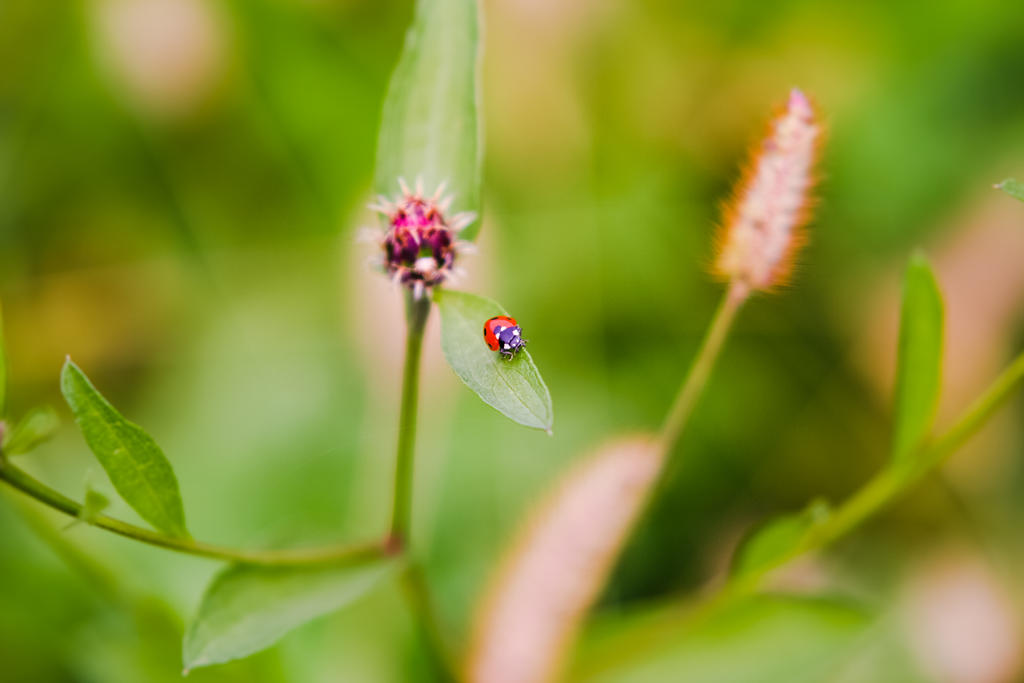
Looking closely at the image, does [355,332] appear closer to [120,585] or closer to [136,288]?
[136,288]

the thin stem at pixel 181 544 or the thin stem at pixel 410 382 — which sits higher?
the thin stem at pixel 410 382

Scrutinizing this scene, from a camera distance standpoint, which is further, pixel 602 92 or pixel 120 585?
pixel 602 92

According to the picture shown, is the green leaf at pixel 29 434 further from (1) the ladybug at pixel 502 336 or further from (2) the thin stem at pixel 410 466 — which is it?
(1) the ladybug at pixel 502 336

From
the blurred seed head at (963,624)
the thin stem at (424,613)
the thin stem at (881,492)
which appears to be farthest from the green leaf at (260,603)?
the blurred seed head at (963,624)

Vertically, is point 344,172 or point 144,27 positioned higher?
point 144,27

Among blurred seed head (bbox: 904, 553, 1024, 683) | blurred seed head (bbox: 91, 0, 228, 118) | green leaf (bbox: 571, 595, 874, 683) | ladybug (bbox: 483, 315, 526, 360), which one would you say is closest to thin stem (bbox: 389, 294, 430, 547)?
ladybug (bbox: 483, 315, 526, 360)

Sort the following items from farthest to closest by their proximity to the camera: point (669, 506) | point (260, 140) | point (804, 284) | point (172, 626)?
point (260, 140) → point (804, 284) → point (669, 506) → point (172, 626)

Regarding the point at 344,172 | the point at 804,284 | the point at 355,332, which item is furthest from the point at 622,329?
the point at 344,172
